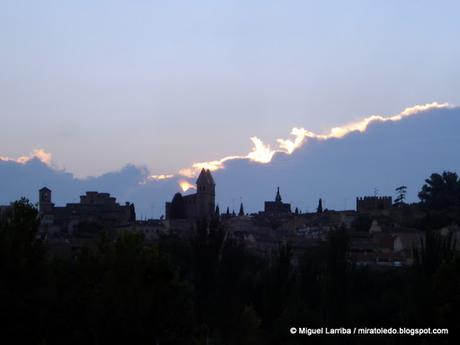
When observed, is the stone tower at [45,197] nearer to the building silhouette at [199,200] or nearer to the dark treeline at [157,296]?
the building silhouette at [199,200]

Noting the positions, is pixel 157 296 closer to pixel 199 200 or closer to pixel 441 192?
pixel 441 192

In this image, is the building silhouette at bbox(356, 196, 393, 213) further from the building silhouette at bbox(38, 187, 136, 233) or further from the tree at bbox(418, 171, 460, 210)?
the building silhouette at bbox(38, 187, 136, 233)

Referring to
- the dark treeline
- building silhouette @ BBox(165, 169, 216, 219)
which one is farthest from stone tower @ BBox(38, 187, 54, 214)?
the dark treeline

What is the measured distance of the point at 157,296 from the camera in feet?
66.1

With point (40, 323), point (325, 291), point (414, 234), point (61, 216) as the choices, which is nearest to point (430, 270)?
point (325, 291)

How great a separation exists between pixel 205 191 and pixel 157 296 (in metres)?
91.8

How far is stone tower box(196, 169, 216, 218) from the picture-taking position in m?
110

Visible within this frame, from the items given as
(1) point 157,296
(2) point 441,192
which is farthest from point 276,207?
(1) point 157,296

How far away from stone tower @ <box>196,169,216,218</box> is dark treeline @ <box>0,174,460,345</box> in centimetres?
7907

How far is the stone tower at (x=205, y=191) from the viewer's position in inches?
4343

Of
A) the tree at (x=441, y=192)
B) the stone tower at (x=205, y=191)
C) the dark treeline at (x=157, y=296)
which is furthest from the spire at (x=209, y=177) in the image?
the dark treeline at (x=157, y=296)

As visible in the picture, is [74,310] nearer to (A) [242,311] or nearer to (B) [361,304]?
(A) [242,311]

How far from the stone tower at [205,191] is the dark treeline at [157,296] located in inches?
3113

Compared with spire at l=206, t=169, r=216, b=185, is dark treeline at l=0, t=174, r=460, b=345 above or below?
below
